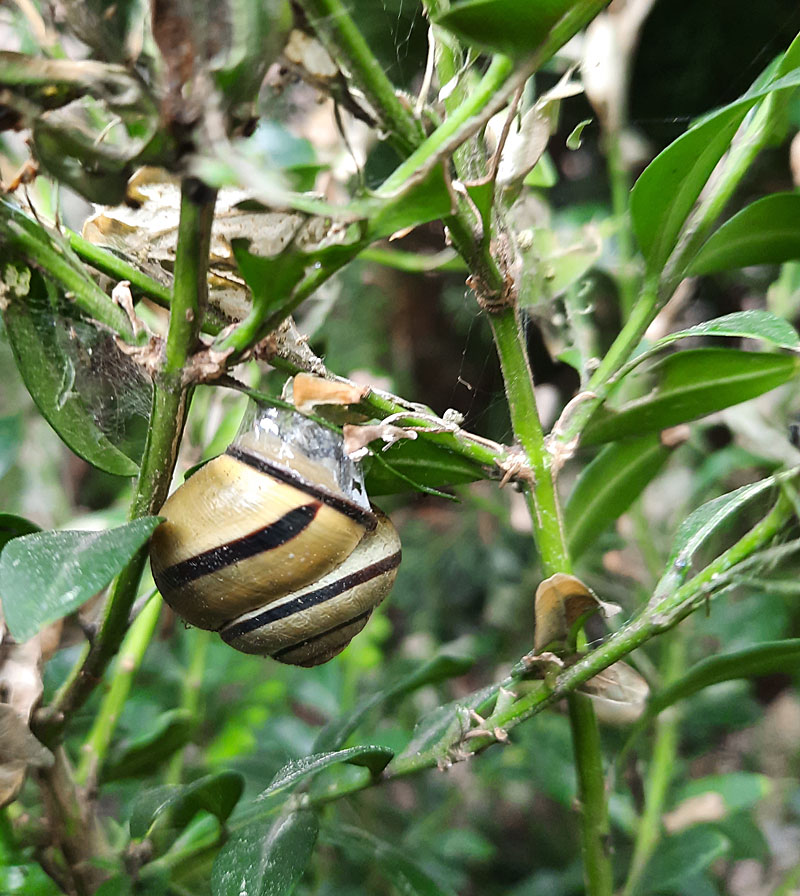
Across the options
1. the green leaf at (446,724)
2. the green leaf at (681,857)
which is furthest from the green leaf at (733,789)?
the green leaf at (446,724)

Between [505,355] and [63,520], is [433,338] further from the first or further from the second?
[505,355]

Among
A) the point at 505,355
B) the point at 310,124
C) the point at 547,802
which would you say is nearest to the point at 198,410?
the point at 310,124

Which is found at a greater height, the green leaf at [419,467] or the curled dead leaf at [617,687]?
the green leaf at [419,467]

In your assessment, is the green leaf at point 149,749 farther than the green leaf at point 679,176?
Yes

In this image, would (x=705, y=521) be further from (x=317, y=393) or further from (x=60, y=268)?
(x=60, y=268)

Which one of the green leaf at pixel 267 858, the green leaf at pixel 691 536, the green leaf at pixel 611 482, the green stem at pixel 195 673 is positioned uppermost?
the green leaf at pixel 691 536

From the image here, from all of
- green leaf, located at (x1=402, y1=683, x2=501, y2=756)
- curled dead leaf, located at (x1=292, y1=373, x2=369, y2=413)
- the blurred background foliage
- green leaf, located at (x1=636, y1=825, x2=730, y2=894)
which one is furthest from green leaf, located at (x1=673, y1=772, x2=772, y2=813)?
curled dead leaf, located at (x1=292, y1=373, x2=369, y2=413)

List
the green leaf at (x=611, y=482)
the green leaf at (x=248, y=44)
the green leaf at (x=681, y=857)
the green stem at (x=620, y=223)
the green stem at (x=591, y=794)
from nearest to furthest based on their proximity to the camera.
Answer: the green leaf at (x=248, y=44) → the green stem at (x=591, y=794) → the green leaf at (x=611, y=482) → the green leaf at (x=681, y=857) → the green stem at (x=620, y=223)

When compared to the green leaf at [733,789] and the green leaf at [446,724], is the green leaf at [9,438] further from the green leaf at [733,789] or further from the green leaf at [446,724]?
the green leaf at [733,789]
